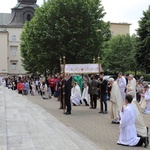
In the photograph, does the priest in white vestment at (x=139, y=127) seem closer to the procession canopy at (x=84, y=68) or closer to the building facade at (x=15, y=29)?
the procession canopy at (x=84, y=68)

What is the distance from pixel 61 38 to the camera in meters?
36.2

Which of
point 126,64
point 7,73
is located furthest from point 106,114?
point 7,73

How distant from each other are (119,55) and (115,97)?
2230 inches

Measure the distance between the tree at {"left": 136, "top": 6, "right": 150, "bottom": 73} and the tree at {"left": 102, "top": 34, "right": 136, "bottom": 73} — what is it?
26648mm

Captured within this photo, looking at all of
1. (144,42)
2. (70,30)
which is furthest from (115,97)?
(144,42)

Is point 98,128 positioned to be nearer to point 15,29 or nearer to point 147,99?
point 147,99

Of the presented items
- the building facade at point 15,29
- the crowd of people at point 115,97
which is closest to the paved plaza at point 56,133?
the crowd of people at point 115,97

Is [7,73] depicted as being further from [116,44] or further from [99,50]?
[99,50]

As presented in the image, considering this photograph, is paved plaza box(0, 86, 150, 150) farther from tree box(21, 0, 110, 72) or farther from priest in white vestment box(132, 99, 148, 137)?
tree box(21, 0, 110, 72)

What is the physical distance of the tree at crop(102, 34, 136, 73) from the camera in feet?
225

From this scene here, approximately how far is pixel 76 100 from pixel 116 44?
5016cm

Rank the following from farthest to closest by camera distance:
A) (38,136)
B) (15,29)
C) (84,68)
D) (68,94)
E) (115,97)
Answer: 1. (15,29)
2. (84,68)
3. (68,94)
4. (115,97)
5. (38,136)

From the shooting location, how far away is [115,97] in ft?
45.4

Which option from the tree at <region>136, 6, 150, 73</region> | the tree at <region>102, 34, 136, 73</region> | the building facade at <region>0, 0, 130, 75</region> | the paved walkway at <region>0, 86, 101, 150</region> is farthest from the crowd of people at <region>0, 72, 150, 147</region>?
the building facade at <region>0, 0, 130, 75</region>
